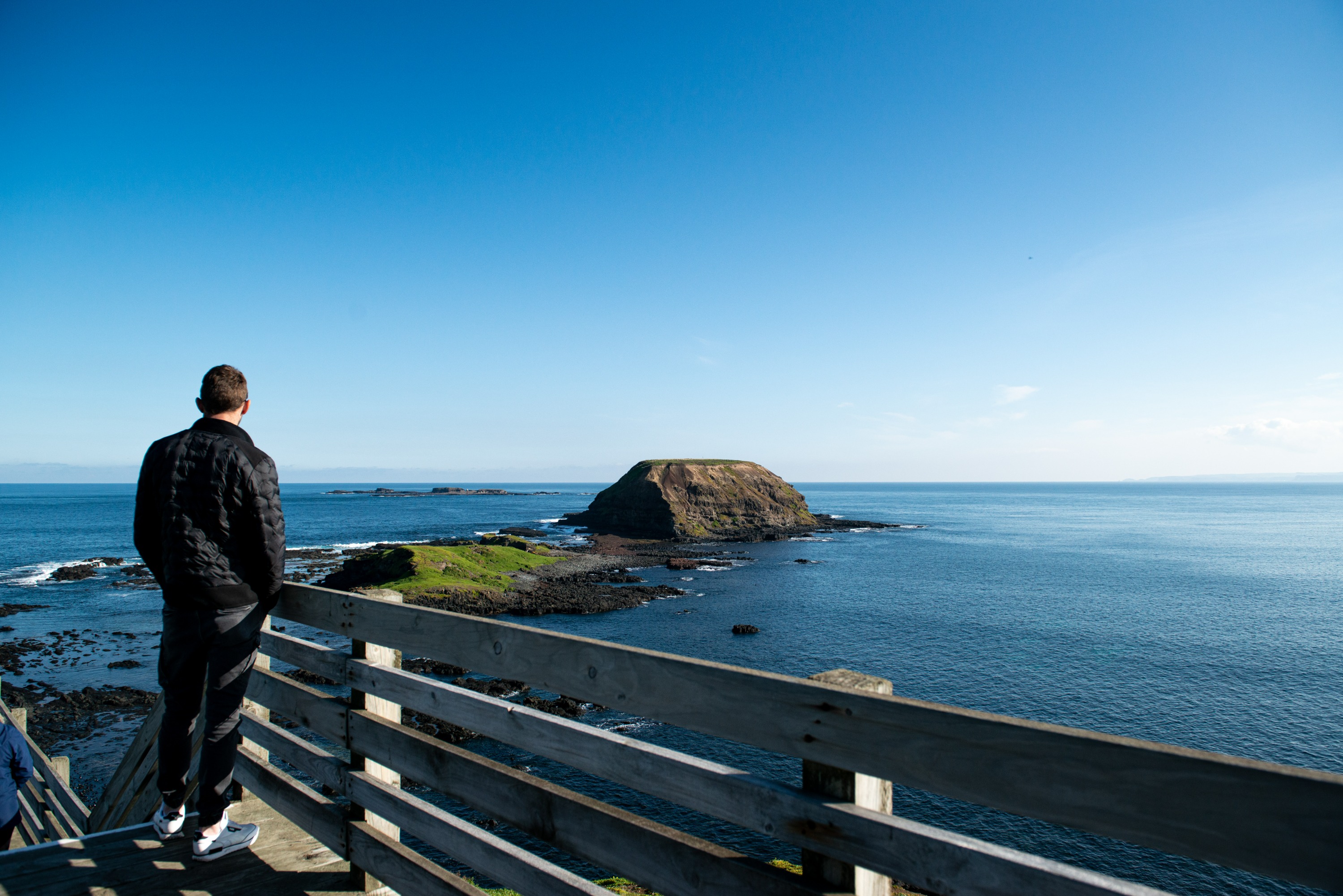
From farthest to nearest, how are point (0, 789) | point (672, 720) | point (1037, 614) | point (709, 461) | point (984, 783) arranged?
point (709, 461) → point (1037, 614) → point (0, 789) → point (672, 720) → point (984, 783)

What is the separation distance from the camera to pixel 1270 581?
176 ft

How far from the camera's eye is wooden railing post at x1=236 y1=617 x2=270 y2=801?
16.8 ft

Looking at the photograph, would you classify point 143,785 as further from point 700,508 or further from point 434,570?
point 700,508

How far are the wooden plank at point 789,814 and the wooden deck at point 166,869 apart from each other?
1705 mm

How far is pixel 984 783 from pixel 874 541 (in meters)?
85.7

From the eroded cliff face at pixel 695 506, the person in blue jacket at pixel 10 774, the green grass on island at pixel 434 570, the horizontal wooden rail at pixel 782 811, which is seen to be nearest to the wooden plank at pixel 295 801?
the horizontal wooden rail at pixel 782 811

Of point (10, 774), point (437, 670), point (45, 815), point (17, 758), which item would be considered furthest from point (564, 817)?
point (437, 670)

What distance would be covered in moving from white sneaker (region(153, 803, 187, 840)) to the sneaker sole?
29 centimetres

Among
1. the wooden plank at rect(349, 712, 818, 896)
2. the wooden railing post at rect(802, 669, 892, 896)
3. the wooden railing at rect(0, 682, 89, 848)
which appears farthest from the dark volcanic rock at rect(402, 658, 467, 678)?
the wooden railing post at rect(802, 669, 892, 896)

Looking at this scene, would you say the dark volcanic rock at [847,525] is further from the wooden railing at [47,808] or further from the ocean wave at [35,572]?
the wooden railing at [47,808]

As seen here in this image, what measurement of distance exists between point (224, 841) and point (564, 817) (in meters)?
2.97

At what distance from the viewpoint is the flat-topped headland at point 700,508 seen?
292 ft

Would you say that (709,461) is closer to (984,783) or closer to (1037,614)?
Result: (1037,614)

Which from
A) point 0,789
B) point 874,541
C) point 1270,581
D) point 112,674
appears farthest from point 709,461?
point 0,789
